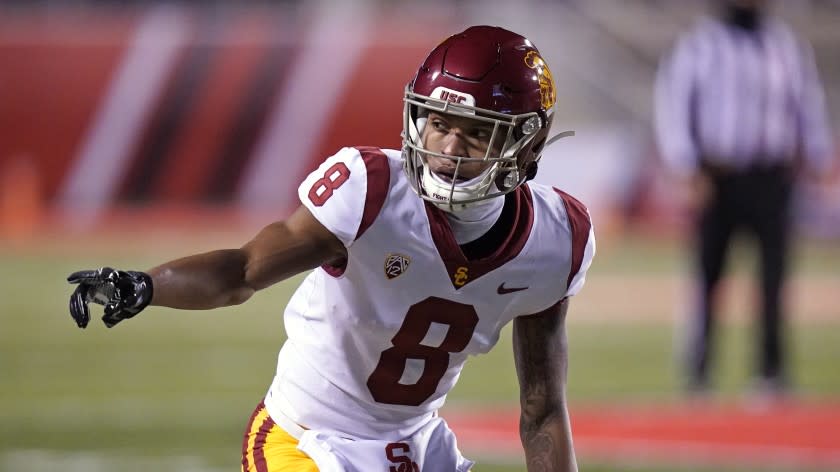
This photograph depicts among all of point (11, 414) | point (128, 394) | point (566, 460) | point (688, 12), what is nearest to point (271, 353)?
point (128, 394)

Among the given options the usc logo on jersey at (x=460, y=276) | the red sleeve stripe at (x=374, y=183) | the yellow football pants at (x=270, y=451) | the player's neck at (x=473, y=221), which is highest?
the red sleeve stripe at (x=374, y=183)

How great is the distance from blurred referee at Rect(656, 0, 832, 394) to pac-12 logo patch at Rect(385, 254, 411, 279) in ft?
13.9

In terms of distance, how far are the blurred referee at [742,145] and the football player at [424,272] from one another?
13.2 feet

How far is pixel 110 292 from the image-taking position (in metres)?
2.43

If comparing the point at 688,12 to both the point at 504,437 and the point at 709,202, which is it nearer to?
the point at 709,202

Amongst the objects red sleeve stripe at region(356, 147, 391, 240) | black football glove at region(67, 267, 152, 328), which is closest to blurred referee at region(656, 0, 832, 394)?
red sleeve stripe at region(356, 147, 391, 240)

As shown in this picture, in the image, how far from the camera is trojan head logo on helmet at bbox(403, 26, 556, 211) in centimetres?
273

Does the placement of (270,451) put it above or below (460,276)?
below

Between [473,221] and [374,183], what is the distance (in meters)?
0.22

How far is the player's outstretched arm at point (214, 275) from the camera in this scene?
243cm

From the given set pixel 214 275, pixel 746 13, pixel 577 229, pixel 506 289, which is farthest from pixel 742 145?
Answer: pixel 214 275

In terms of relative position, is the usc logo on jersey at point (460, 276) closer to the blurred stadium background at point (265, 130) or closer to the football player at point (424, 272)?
the football player at point (424, 272)

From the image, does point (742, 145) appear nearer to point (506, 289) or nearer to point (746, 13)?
point (746, 13)

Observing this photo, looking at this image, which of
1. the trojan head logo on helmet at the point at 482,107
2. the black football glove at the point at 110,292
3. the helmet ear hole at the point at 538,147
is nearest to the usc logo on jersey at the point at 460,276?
the trojan head logo on helmet at the point at 482,107
